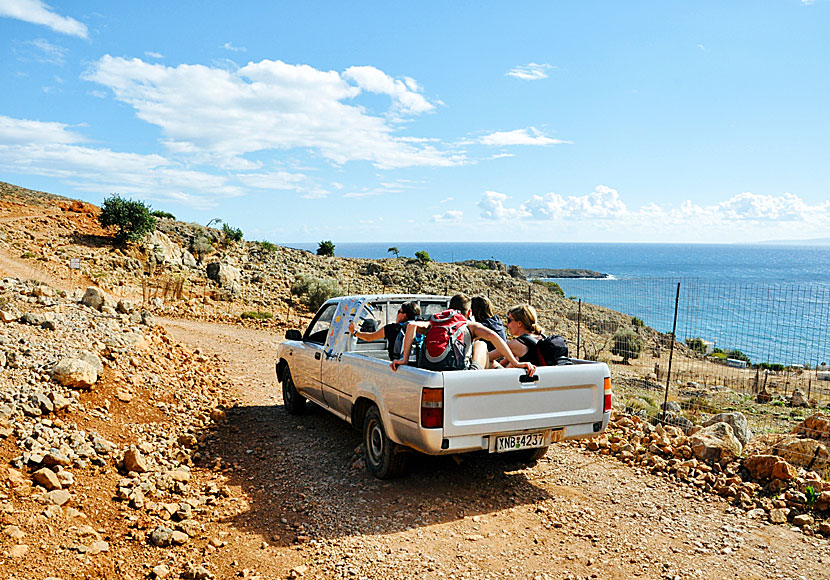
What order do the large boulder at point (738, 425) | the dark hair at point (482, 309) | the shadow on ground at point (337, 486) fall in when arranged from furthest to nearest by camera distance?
the large boulder at point (738, 425) < the dark hair at point (482, 309) < the shadow on ground at point (337, 486)

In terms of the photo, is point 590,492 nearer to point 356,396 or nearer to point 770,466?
point 770,466

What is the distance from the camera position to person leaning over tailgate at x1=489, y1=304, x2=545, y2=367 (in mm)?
6531

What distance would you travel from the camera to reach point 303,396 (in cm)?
866

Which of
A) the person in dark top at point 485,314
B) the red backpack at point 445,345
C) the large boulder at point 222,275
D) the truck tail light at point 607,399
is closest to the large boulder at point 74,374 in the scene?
the red backpack at point 445,345

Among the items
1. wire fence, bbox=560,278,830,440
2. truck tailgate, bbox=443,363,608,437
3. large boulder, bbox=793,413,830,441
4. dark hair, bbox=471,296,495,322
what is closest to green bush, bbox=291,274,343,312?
wire fence, bbox=560,278,830,440

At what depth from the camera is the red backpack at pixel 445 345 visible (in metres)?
5.84

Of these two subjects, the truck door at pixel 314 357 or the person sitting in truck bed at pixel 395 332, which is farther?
the truck door at pixel 314 357

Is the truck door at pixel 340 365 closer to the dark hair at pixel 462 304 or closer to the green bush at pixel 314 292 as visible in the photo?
the dark hair at pixel 462 304

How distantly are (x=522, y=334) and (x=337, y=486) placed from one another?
252cm

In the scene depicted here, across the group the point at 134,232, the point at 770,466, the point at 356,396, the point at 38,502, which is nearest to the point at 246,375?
the point at 356,396

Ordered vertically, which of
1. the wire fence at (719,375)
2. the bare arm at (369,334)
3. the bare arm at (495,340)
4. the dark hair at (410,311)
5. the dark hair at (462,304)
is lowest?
the wire fence at (719,375)

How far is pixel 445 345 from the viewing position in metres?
5.85

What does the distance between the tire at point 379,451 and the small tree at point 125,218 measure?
99.2 feet

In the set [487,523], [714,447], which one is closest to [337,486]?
[487,523]
